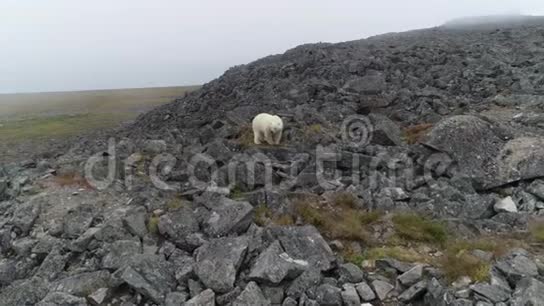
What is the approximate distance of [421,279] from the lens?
26.8 ft

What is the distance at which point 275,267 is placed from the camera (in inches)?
326

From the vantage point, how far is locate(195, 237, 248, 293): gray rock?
8.16 meters

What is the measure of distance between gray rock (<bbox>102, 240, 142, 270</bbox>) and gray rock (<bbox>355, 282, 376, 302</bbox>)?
4.54 m

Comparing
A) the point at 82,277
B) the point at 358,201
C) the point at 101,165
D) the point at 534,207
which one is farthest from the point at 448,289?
the point at 101,165

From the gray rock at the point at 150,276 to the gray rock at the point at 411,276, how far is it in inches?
165

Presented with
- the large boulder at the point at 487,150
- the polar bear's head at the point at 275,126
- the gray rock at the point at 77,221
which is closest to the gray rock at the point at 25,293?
the gray rock at the point at 77,221

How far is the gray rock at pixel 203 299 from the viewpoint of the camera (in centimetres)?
772

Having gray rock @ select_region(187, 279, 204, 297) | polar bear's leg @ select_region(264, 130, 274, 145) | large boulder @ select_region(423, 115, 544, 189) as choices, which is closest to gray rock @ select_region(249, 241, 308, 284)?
gray rock @ select_region(187, 279, 204, 297)

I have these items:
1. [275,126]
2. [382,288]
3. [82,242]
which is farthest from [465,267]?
[275,126]

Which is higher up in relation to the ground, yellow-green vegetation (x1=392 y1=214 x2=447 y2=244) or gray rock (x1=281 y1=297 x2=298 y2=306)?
yellow-green vegetation (x1=392 y1=214 x2=447 y2=244)

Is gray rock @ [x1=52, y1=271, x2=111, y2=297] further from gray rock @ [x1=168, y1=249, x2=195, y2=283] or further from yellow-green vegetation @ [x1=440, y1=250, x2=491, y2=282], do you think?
yellow-green vegetation @ [x1=440, y1=250, x2=491, y2=282]

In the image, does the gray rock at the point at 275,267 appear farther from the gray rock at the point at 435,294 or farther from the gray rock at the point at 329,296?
the gray rock at the point at 435,294

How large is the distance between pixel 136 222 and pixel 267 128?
20.7 ft

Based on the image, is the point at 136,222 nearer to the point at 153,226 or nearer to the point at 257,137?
the point at 153,226
